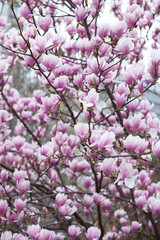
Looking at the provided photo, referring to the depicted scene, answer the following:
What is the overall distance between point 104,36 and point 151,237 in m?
2.15

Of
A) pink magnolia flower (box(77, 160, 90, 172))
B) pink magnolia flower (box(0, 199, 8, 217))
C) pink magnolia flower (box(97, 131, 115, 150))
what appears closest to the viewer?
pink magnolia flower (box(97, 131, 115, 150))

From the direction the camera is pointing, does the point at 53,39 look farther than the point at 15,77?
No

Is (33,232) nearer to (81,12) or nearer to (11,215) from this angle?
(11,215)

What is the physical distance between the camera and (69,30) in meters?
1.71

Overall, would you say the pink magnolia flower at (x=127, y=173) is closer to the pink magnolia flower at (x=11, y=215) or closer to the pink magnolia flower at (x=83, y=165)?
the pink magnolia flower at (x=83, y=165)

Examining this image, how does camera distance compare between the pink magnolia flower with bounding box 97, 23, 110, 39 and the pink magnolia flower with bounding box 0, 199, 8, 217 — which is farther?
the pink magnolia flower with bounding box 0, 199, 8, 217

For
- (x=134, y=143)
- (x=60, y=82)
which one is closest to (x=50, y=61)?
(x=60, y=82)

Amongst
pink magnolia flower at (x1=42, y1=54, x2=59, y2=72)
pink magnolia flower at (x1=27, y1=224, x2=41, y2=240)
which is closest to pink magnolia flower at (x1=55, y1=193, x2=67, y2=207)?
pink magnolia flower at (x1=27, y1=224, x2=41, y2=240)

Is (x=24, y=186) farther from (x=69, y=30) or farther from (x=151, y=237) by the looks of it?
(x=151, y=237)

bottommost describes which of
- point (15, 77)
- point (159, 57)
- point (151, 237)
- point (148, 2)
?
point (151, 237)

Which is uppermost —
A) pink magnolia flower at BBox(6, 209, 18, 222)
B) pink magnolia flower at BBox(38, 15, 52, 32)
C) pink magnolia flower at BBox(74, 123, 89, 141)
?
pink magnolia flower at BBox(38, 15, 52, 32)

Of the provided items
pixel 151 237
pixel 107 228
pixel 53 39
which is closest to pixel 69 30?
pixel 53 39

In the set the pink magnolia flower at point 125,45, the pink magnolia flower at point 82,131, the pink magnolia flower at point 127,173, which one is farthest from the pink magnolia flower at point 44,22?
the pink magnolia flower at point 127,173

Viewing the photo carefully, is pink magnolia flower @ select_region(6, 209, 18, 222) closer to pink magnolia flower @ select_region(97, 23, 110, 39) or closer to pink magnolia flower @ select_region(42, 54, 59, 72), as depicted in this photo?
pink magnolia flower @ select_region(42, 54, 59, 72)
